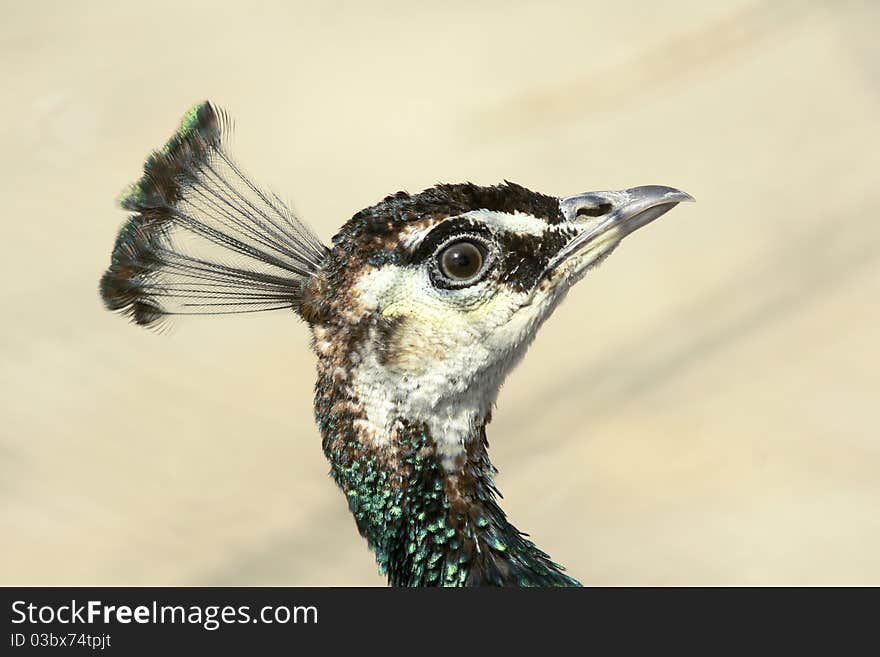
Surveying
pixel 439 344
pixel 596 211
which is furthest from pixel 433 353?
pixel 596 211

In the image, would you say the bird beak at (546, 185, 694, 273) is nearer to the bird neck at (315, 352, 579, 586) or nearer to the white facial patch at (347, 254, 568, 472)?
the white facial patch at (347, 254, 568, 472)

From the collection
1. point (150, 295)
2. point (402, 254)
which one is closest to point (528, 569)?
point (402, 254)

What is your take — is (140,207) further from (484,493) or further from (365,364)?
(484,493)

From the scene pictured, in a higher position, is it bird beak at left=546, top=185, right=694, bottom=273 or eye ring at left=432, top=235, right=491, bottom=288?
bird beak at left=546, top=185, right=694, bottom=273

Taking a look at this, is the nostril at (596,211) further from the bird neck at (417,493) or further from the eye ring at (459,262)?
the bird neck at (417,493)

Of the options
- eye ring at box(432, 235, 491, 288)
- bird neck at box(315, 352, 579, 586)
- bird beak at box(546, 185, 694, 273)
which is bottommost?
bird neck at box(315, 352, 579, 586)

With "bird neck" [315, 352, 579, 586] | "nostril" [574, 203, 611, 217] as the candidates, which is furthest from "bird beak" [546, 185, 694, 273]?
"bird neck" [315, 352, 579, 586]

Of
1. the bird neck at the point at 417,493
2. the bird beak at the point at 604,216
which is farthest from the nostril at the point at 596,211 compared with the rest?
the bird neck at the point at 417,493
